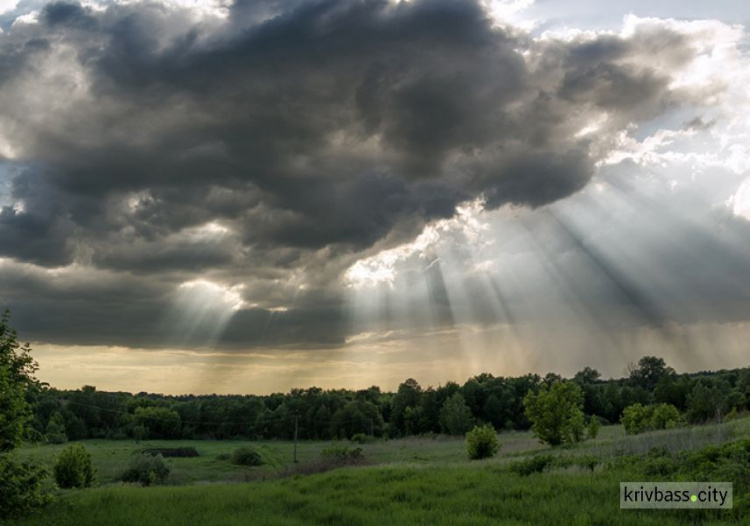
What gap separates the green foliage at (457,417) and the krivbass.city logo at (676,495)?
89688 mm

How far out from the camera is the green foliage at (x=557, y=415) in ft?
143

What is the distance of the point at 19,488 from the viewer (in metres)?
17.2

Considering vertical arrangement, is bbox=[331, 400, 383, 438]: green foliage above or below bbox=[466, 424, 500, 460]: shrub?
below

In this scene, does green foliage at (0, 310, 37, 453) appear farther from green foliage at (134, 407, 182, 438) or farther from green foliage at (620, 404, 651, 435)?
green foliage at (134, 407, 182, 438)

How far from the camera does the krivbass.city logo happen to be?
13492 millimetres

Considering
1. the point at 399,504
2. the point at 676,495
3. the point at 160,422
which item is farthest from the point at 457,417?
the point at 676,495

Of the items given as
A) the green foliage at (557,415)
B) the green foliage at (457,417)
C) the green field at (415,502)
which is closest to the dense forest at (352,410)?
the green foliage at (457,417)

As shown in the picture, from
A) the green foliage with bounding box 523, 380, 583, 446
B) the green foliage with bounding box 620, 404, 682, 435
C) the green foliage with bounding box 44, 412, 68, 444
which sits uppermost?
the green foliage with bounding box 523, 380, 583, 446

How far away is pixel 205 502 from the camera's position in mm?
21797

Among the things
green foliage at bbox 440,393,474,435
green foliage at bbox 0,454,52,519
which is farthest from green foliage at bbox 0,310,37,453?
green foliage at bbox 440,393,474,435

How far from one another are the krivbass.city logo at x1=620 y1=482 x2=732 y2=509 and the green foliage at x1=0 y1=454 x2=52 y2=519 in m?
17.6

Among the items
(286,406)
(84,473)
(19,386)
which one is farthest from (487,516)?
(286,406)

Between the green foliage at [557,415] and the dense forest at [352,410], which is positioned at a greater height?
the green foliage at [557,415]

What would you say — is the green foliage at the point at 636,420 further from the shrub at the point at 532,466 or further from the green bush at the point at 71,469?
the green bush at the point at 71,469
